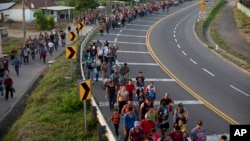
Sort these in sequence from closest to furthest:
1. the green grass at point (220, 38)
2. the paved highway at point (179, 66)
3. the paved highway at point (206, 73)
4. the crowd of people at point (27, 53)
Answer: the paved highway at point (179, 66)
the paved highway at point (206, 73)
the crowd of people at point (27, 53)
the green grass at point (220, 38)

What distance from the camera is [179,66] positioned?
92.8 feet

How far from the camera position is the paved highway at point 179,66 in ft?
62.9

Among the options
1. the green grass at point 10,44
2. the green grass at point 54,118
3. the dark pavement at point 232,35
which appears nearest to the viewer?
the green grass at point 54,118

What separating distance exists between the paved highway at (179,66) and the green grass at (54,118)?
110cm

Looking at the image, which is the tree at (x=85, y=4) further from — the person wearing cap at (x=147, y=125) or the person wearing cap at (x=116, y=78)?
the person wearing cap at (x=147, y=125)

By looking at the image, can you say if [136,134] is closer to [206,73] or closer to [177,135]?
[177,135]

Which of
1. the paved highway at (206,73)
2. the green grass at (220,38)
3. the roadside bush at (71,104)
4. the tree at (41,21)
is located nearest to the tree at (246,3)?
the green grass at (220,38)

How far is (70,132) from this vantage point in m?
16.0

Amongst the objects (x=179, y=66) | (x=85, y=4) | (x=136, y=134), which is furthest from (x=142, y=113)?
(x=85, y=4)

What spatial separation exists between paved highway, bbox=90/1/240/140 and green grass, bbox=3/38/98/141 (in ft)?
3.62

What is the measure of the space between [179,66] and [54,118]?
12.7 metres

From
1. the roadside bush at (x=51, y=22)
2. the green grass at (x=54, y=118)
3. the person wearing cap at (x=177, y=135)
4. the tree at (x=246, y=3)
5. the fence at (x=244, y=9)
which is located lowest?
the green grass at (x=54, y=118)

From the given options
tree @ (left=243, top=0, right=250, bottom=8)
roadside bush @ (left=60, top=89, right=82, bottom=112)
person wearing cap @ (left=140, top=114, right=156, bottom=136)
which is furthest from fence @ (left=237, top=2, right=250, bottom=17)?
person wearing cap @ (left=140, top=114, right=156, bottom=136)

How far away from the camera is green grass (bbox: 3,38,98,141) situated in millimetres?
15852
